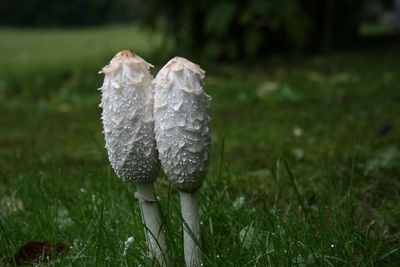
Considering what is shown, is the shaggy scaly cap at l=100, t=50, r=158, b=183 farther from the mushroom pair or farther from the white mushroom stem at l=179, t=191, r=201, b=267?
the white mushroom stem at l=179, t=191, r=201, b=267

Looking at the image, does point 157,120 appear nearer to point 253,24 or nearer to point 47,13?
point 253,24

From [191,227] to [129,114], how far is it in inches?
14.8

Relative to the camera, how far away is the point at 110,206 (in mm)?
2273

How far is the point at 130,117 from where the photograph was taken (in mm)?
1621

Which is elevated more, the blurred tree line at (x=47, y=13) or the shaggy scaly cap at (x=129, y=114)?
the shaggy scaly cap at (x=129, y=114)

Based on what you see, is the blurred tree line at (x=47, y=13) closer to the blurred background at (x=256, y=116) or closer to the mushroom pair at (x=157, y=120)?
the blurred background at (x=256, y=116)

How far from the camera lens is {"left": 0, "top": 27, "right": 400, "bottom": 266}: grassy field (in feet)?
5.96

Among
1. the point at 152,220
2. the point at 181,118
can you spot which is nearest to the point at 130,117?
the point at 181,118

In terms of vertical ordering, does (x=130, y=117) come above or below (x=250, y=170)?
above

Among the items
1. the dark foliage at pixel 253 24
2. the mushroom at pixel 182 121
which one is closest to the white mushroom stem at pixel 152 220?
the mushroom at pixel 182 121

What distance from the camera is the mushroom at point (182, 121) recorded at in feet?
5.23

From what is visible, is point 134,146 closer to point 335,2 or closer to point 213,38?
point 213,38

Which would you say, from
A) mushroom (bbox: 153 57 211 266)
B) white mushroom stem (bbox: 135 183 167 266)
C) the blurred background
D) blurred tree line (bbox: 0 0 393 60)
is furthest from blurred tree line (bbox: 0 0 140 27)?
mushroom (bbox: 153 57 211 266)

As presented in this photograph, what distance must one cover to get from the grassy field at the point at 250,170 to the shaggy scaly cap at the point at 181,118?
0.72 feet
